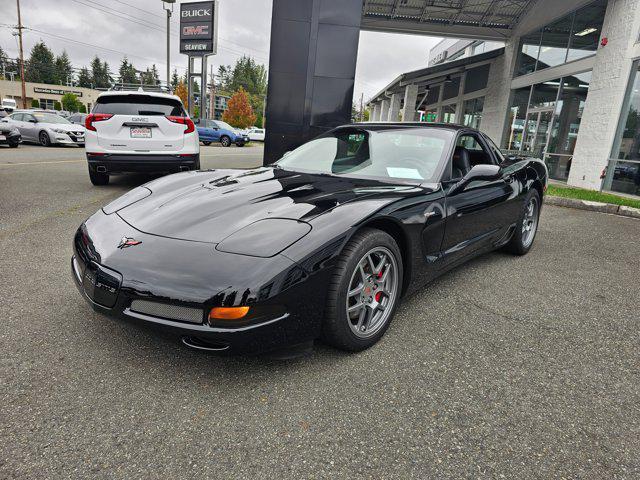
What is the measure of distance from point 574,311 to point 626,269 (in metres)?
1.62

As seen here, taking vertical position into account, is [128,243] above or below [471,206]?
below

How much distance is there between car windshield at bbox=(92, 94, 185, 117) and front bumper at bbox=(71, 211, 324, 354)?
18.0ft

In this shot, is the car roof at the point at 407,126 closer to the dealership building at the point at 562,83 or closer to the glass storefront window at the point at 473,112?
the dealership building at the point at 562,83

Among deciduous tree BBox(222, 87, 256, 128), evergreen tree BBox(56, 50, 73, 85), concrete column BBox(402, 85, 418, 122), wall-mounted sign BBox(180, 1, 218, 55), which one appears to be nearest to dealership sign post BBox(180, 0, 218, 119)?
wall-mounted sign BBox(180, 1, 218, 55)

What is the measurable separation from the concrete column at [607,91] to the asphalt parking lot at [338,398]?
824 cm

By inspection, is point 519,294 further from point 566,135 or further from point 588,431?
point 566,135

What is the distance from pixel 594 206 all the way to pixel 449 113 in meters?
15.5

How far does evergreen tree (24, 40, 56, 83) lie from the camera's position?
98062 mm

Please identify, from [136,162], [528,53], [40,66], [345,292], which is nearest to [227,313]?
[345,292]


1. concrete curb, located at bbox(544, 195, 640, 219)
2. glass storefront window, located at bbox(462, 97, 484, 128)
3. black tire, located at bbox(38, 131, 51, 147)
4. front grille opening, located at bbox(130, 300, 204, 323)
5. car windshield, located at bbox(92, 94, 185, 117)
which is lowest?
black tire, located at bbox(38, 131, 51, 147)

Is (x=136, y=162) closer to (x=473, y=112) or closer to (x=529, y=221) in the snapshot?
(x=529, y=221)

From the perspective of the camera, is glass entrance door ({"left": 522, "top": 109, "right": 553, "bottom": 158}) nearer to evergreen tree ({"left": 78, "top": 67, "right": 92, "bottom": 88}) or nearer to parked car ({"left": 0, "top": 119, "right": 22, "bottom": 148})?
parked car ({"left": 0, "top": 119, "right": 22, "bottom": 148})

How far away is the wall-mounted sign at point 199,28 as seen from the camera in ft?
69.3

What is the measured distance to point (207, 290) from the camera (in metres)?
1.79
